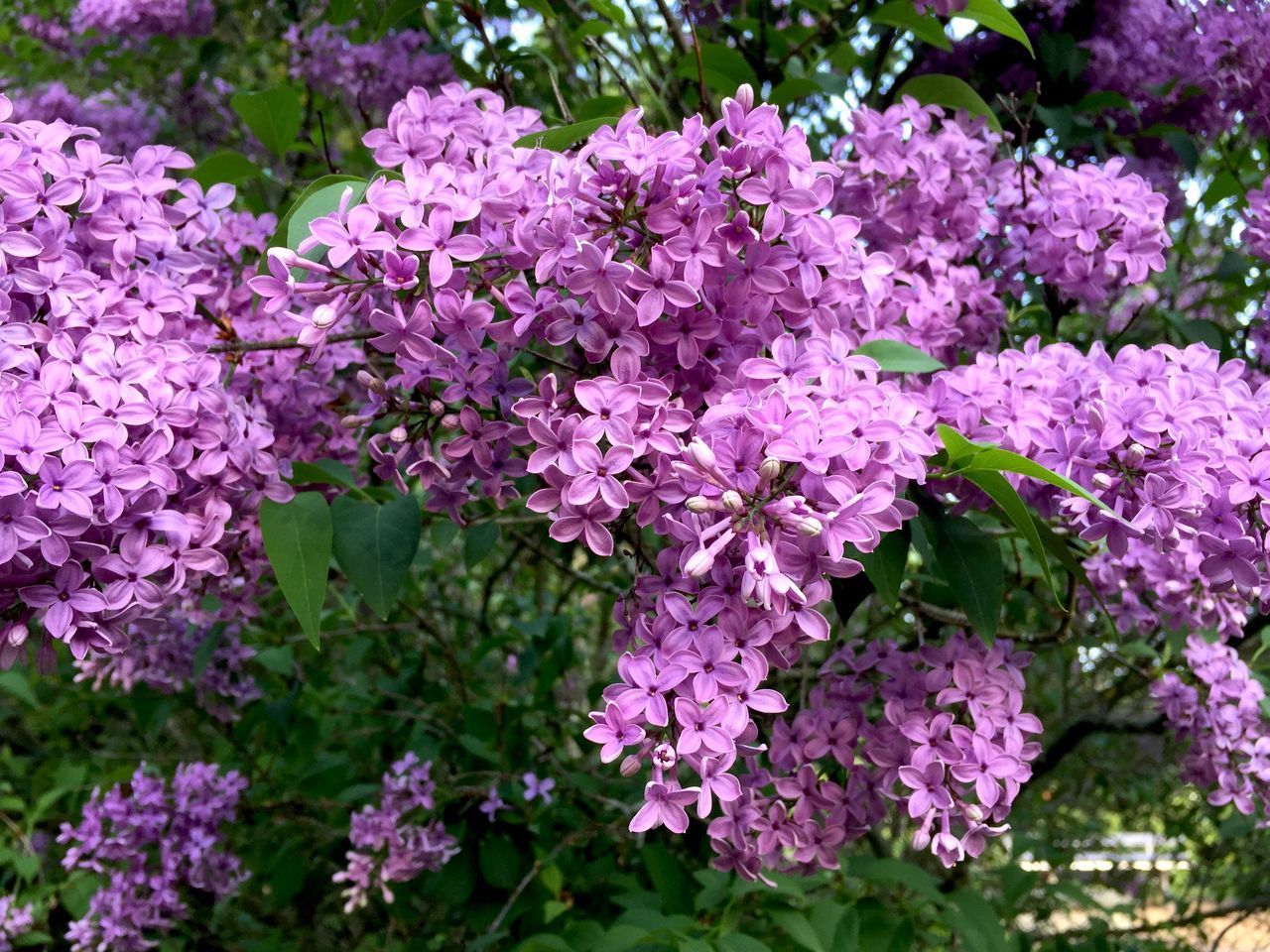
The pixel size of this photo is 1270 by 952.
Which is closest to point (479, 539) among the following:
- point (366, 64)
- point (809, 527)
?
point (809, 527)

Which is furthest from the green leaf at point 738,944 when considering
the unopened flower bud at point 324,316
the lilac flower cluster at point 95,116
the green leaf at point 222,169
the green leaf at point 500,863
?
the lilac flower cluster at point 95,116

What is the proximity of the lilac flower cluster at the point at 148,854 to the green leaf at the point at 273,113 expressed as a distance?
136 cm

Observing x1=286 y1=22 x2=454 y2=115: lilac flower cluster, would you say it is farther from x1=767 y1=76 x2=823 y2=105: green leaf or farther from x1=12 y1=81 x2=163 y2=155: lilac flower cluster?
x1=767 y1=76 x2=823 y2=105: green leaf

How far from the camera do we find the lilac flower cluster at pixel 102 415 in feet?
3.24

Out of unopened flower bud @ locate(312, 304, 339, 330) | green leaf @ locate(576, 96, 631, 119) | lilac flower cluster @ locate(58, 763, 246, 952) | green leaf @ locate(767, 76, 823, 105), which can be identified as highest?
green leaf @ locate(767, 76, 823, 105)

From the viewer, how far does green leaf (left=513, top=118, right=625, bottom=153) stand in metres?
1.19

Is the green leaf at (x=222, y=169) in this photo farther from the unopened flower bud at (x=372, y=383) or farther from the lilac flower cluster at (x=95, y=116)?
the lilac flower cluster at (x=95, y=116)

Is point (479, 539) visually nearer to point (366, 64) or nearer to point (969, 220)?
point (969, 220)

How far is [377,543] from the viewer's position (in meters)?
1.31

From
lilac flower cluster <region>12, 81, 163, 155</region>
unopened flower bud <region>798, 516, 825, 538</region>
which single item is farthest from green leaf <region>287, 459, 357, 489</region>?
lilac flower cluster <region>12, 81, 163, 155</region>

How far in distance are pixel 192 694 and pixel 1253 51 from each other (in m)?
2.78

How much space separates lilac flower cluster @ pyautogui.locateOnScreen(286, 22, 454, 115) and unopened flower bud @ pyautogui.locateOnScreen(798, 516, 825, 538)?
5.68ft

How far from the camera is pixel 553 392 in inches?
42.6

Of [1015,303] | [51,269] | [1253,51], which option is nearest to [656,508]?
[51,269]
